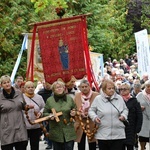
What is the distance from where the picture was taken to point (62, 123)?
1128 centimetres

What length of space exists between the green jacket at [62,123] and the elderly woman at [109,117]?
50 centimetres

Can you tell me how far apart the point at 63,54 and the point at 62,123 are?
11.2ft

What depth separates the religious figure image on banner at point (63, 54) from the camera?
1442 cm

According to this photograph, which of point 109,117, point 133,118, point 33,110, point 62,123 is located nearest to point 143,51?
point 133,118

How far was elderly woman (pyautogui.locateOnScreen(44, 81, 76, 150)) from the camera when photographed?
37.0 ft

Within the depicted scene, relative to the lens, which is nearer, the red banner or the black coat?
the black coat

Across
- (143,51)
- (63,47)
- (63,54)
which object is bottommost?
(63,54)

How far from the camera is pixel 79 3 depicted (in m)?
35.1

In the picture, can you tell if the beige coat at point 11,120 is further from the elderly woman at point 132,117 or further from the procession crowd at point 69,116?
the elderly woman at point 132,117

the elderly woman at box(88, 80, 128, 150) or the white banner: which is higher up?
the white banner

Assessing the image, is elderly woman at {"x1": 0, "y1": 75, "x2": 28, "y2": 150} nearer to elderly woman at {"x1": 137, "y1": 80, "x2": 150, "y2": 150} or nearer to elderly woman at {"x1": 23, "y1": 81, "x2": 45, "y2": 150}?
elderly woman at {"x1": 23, "y1": 81, "x2": 45, "y2": 150}

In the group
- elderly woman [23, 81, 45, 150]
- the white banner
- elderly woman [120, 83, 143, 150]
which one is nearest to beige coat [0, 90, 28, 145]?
elderly woman [23, 81, 45, 150]

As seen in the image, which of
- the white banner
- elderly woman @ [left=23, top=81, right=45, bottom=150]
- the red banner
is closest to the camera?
elderly woman @ [left=23, top=81, right=45, bottom=150]

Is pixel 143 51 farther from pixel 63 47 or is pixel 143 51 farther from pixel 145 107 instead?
pixel 145 107
